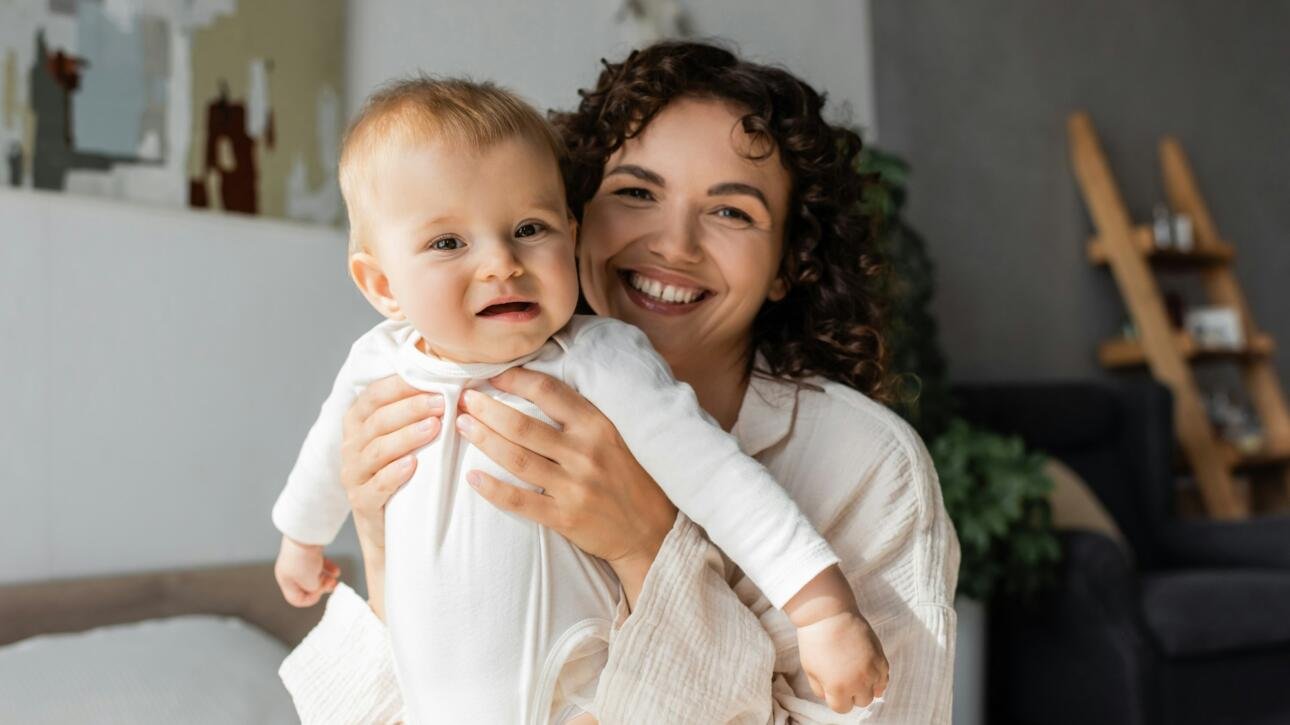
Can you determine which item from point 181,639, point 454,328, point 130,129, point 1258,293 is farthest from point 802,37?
point 1258,293

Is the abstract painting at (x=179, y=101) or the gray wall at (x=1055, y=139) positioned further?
the gray wall at (x=1055, y=139)

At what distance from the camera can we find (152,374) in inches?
90.7

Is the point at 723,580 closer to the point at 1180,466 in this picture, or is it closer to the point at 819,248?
the point at 819,248

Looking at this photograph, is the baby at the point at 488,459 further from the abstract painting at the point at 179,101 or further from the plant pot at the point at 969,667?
the plant pot at the point at 969,667

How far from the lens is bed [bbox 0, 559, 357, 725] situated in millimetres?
1757

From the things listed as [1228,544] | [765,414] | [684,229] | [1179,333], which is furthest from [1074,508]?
[684,229]

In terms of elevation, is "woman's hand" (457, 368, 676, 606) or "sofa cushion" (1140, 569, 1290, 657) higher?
"woman's hand" (457, 368, 676, 606)

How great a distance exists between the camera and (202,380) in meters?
2.38

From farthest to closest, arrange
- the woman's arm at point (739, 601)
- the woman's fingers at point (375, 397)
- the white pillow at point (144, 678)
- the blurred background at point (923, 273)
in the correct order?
1. the blurred background at point (923, 273)
2. the white pillow at point (144, 678)
3. the woman's fingers at point (375, 397)
4. the woman's arm at point (739, 601)

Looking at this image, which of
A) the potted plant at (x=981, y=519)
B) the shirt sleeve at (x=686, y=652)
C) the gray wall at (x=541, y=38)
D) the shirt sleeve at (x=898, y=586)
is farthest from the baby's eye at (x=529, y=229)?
the potted plant at (x=981, y=519)

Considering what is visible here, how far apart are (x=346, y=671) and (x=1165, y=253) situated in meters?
4.61

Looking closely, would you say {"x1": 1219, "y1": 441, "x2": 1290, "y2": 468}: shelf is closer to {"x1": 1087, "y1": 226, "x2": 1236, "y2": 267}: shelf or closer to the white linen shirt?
{"x1": 1087, "y1": 226, "x2": 1236, "y2": 267}: shelf

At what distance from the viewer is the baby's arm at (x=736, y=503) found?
99 centimetres

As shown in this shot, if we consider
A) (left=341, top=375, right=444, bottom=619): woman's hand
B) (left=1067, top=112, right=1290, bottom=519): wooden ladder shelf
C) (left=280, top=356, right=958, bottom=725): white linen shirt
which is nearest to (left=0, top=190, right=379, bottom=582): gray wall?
(left=280, top=356, right=958, bottom=725): white linen shirt
